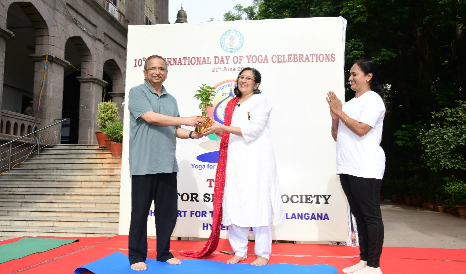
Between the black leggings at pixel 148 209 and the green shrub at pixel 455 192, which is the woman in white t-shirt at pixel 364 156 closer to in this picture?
→ the black leggings at pixel 148 209

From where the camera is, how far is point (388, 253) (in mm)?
3941

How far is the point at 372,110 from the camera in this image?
308cm

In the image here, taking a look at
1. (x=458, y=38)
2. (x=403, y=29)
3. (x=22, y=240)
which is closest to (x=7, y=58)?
(x=22, y=240)

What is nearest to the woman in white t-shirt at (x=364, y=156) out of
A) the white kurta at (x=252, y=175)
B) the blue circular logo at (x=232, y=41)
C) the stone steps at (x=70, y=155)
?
the white kurta at (x=252, y=175)

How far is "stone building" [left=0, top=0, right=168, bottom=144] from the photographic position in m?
10.1

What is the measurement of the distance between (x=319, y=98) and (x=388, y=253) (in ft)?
6.16

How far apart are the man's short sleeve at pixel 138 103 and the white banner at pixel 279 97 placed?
4.80ft

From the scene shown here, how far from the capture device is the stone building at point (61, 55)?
10.1 meters

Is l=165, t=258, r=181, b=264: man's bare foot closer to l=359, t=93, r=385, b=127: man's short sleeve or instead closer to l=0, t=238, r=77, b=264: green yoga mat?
l=0, t=238, r=77, b=264: green yoga mat

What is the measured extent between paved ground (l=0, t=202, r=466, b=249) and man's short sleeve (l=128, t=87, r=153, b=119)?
4.17 metres

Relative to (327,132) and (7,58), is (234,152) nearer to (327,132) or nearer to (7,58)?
(327,132)

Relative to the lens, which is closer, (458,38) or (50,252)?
(50,252)

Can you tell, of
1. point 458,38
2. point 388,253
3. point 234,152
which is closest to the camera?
point 234,152

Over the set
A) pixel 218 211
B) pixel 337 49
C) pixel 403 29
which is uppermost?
pixel 403 29
